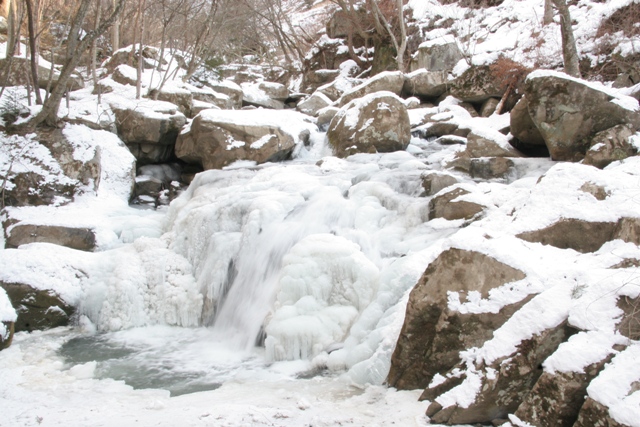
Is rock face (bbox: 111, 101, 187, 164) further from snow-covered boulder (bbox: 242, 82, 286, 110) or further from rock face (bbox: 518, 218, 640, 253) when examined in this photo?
rock face (bbox: 518, 218, 640, 253)

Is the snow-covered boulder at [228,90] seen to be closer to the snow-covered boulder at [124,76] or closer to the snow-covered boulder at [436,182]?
the snow-covered boulder at [124,76]

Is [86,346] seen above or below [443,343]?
below

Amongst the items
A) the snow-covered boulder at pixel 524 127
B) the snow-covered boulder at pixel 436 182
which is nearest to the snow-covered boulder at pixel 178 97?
the snow-covered boulder at pixel 436 182

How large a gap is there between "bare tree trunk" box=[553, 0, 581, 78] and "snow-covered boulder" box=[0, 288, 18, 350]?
864cm

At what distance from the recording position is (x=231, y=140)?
872 centimetres

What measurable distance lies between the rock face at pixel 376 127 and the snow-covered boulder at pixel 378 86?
289 cm

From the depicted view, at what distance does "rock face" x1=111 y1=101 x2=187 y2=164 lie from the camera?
30.3 ft

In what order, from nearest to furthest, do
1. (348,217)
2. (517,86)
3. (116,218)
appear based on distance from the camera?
(348,217) → (116,218) → (517,86)

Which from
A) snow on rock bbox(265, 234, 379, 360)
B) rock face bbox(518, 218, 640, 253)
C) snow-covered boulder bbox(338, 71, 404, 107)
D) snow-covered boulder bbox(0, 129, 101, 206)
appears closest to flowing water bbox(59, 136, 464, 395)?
snow on rock bbox(265, 234, 379, 360)

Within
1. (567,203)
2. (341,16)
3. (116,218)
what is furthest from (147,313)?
(341,16)

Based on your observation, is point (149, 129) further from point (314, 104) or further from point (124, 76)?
point (314, 104)

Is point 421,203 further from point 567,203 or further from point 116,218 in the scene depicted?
point 116,218

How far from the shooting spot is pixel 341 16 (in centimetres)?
1795

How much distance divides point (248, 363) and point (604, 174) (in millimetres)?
3339
